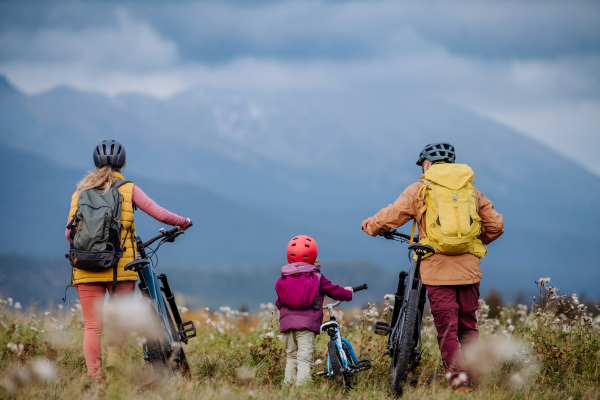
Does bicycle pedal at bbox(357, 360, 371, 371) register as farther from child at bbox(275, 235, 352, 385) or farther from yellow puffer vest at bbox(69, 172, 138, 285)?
yellow puffer vest at bbox(69, 172, 138, 285)

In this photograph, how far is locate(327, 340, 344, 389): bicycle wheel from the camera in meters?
4.95

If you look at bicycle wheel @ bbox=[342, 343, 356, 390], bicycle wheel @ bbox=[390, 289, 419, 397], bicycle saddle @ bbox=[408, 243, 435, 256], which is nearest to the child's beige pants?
bicycle wheel @ bbox=[342, 343, 356, 390]

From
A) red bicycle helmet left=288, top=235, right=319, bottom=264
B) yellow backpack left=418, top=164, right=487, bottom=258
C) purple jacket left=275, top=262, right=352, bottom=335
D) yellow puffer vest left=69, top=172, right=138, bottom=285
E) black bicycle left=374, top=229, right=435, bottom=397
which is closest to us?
yellow backpack left=418, top=164, right=487, bottom=258

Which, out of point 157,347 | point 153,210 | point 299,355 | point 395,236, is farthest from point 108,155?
point 395,236

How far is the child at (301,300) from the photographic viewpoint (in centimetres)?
514

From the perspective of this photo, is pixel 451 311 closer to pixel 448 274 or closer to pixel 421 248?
pixel 448 274

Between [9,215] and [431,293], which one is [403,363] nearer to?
[431,293]

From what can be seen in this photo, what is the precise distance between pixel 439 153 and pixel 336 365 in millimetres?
2208

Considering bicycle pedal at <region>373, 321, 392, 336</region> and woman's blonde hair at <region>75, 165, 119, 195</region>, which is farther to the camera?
bicycle pedal at <region>373, 321, 392, 336</region>

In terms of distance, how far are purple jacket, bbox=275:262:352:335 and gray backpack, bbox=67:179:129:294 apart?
160 centimetres

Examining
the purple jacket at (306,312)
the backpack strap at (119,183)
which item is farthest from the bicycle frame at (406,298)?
the backpack strap at (119,183)

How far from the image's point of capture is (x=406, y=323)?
4785mm

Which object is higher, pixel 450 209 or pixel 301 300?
pixel 450 209

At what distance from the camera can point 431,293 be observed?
489cm
